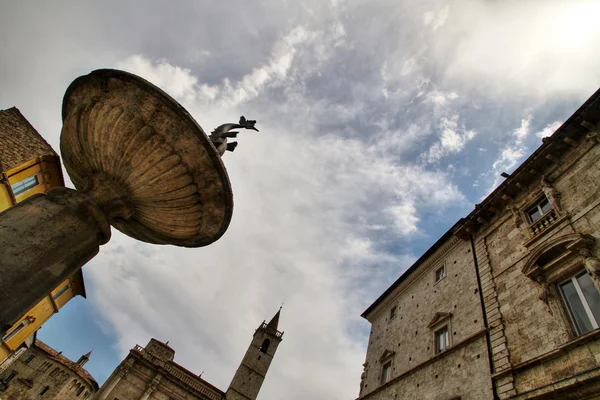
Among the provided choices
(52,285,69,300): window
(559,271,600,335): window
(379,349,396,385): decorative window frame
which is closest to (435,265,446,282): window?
(379,349,396,385): decorative window frame

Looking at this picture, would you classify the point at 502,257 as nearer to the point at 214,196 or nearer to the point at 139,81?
the point at 214,196

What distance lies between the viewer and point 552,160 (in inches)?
393

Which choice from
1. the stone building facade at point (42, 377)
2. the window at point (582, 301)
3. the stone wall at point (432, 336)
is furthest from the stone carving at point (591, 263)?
the stone building facade at point (42, 377)

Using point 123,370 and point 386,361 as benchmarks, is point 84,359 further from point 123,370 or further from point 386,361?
point 386,361

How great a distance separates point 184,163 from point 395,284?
15925 millimetres

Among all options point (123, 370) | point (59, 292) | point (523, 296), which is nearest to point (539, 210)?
point (523, 296)

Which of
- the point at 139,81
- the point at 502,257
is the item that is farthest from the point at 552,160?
the point at 139,81

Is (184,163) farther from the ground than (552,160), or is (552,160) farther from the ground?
(552,160)

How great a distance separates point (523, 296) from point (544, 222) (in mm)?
2338

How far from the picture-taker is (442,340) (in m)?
12.3

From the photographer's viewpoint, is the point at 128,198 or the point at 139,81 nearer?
the point at 139,81

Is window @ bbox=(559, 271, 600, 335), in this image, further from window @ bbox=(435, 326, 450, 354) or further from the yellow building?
the yellow building

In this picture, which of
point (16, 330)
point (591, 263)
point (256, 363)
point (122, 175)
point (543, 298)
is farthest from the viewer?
point (256, 363)

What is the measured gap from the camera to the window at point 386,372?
14.5m
